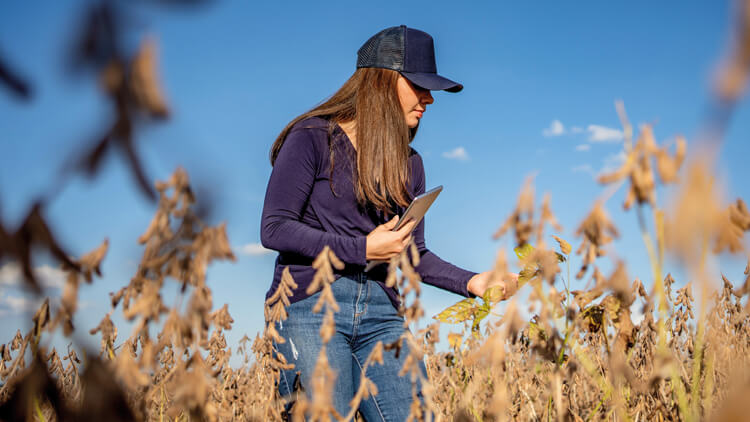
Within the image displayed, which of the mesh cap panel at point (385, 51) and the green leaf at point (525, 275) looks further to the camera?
the mesh cap panel at point (385, 51)

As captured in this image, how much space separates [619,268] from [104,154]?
2.88 ft

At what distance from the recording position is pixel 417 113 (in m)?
2.96

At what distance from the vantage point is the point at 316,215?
8.68 ft

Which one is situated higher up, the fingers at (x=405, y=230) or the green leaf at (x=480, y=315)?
the fingers at (x=405, y=230)

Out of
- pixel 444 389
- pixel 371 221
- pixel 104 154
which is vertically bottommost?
pixel 444 389

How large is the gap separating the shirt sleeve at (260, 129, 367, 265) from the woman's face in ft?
1.55

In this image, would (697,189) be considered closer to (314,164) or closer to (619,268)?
(619,268)

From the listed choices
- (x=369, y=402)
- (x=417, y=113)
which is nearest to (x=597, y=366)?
(x=369, y=402)

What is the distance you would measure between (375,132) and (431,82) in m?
0.38

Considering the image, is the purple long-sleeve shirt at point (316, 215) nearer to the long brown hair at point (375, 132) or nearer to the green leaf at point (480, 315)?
the long brown hair at point (375, 132)

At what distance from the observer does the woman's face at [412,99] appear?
9.41 ft

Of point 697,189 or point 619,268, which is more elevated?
point 697,189

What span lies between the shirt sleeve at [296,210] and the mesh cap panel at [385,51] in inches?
19.4

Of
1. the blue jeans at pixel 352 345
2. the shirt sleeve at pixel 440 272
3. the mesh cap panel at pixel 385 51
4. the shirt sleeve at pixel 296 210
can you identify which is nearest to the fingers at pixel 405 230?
the shirt sleeve at pixel 296 210
